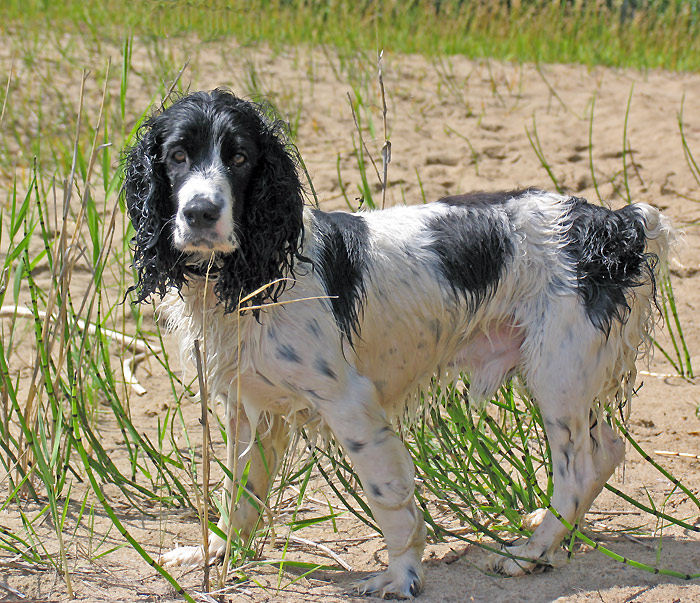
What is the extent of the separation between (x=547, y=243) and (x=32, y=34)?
7147 mm

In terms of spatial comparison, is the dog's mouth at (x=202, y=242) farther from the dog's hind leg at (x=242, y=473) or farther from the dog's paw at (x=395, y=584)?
the dog's paw at (x=395, y=584)

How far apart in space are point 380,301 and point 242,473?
75 cm

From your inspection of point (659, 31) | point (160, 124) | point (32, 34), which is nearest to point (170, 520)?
point (160, 124)

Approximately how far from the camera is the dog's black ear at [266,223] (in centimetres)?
258

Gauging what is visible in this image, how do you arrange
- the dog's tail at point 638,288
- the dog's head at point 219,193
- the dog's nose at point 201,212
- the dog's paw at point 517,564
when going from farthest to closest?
the dog's tail at point 638,288 → the dog's paw at point 517,564 → the dog's head at point 219,193 → the dog's nose at point 201,212

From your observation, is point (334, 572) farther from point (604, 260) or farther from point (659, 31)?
point (659, 31)

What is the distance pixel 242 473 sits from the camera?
3.06 meters

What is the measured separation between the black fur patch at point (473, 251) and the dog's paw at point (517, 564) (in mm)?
836

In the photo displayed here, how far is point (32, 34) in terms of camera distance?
8.67m

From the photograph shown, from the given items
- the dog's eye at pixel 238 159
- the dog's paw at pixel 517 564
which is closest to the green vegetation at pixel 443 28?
the dog's eye at pixel 238 159

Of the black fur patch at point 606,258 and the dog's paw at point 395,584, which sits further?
the black fur patch at point 606,258

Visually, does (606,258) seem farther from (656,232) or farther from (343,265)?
(343,265)

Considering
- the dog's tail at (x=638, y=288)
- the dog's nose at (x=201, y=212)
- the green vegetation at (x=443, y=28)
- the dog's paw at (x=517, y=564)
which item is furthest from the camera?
the green vegetation at (x=443, y=28)

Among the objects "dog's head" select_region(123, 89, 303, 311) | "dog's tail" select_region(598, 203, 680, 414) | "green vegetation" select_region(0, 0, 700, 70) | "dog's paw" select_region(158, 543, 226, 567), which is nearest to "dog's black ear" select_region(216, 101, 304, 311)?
"dog's head" select_region(123, 89, 303, 311)
